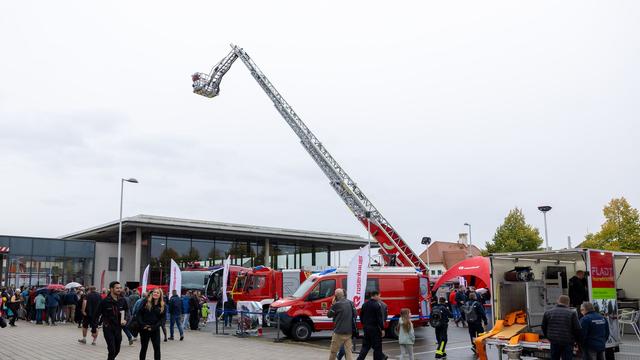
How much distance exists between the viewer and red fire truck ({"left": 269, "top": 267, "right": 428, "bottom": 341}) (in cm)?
1812

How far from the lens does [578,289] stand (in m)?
12.9

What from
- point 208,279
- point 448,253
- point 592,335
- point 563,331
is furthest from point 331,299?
point 448,253

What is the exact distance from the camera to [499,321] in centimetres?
1301

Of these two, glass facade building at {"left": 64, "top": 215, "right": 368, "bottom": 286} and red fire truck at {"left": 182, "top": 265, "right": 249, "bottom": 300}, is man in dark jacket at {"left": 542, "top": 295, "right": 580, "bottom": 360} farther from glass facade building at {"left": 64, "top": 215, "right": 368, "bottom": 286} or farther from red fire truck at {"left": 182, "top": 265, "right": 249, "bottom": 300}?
glass facade building at {"left": 64, "top": 215, "right": 368, "bottom": 286}

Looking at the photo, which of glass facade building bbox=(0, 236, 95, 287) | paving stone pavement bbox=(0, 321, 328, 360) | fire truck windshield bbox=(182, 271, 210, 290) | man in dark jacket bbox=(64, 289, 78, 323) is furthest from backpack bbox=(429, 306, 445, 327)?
glass facade building bbox=(0, 236, 95, 287)

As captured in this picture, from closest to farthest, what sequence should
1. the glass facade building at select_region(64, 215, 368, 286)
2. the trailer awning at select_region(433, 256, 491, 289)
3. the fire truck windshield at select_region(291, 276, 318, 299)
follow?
the trailer awning at select_region(433, 256, 491, 289) → the fire truck windshield at select_region(291, 276, 318, 299) → the glass facade building at select_region(64, 215, 368, 286)

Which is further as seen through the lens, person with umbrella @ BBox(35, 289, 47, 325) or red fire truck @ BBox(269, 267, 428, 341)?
person with umbrella @ BBox(35, 289, 47, 325)

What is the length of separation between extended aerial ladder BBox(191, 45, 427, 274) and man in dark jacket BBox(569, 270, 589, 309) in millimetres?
12213

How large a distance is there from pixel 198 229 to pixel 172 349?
24.1m

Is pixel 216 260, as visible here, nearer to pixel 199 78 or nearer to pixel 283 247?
pixel 283 247

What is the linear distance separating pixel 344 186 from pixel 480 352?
15.6 meters

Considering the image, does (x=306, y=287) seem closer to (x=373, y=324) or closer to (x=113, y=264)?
(x=373, y=324)

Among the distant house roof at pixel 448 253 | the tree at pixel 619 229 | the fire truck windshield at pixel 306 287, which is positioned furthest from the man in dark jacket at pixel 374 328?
the distant house roof at pixel 448 253

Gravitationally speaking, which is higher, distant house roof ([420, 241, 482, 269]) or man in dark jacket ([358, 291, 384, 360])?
distant house roof ([420, 241, 482, 269])
